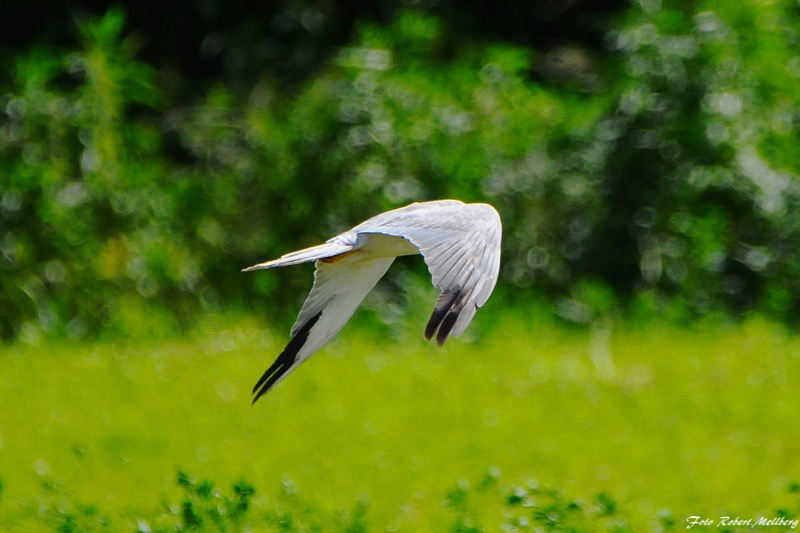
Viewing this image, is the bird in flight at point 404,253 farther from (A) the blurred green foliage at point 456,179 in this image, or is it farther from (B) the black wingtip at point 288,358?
(A) the blurred green foliage at point 456,179

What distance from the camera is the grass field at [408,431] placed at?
4777 millimetres

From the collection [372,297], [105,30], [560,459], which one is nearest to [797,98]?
[372,297]

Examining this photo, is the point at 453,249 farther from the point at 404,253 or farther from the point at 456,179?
the point at 456,179

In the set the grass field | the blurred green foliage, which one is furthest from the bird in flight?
the blurred green foliage

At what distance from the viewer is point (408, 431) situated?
6.07 meters

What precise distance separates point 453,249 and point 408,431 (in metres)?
2.42

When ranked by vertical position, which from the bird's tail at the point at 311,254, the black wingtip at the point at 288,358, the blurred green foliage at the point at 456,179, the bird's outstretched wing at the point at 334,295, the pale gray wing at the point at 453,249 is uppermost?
the pale gray wing at the point at 453,249

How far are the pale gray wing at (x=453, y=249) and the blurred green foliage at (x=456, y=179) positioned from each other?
363 cm

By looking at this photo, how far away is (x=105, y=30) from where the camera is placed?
26.6 feet

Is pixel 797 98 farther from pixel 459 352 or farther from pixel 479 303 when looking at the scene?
pixel 479 303

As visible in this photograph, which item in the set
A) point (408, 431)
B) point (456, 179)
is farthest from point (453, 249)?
point (456, 179)

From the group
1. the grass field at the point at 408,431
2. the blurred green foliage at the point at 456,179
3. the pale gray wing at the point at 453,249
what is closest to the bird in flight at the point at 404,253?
the pale gray wing at the point at 453,249

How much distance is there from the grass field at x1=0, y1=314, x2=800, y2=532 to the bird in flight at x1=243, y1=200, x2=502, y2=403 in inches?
21.6

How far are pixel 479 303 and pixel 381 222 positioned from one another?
2.63ft
